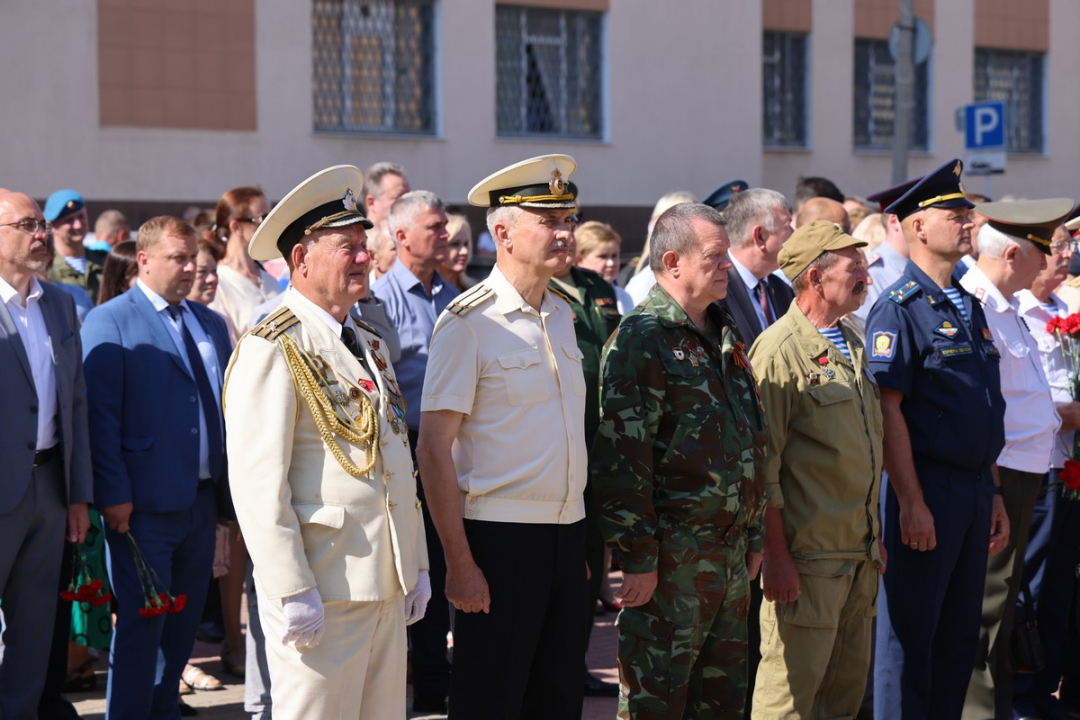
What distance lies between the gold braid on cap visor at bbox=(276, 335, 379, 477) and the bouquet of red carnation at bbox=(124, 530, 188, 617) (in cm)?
178

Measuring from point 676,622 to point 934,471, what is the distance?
57.9 inches

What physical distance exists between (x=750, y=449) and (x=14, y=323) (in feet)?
9.24

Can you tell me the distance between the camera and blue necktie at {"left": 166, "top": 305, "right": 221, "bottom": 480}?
5586mm

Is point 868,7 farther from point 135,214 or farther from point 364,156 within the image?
point 135,214

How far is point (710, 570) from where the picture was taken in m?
4.50

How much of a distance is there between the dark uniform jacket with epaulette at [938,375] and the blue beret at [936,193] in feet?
1.09

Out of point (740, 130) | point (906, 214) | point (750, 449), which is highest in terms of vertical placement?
point (740, 130)

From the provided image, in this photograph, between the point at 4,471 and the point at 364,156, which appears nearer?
the point at 4,471

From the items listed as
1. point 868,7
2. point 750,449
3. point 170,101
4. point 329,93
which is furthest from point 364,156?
point 750,449

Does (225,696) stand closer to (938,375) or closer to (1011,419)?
(938,375)

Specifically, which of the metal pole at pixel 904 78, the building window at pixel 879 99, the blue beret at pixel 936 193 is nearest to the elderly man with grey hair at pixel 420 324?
the blue beret at pixel 936 193

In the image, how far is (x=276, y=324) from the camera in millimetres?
3904

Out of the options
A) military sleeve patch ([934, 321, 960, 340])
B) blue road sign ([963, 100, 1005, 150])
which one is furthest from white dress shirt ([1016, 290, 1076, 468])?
blue road sign ([963, 100, 1005, 150])

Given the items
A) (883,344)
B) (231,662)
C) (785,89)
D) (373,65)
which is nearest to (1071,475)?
(883,344)
